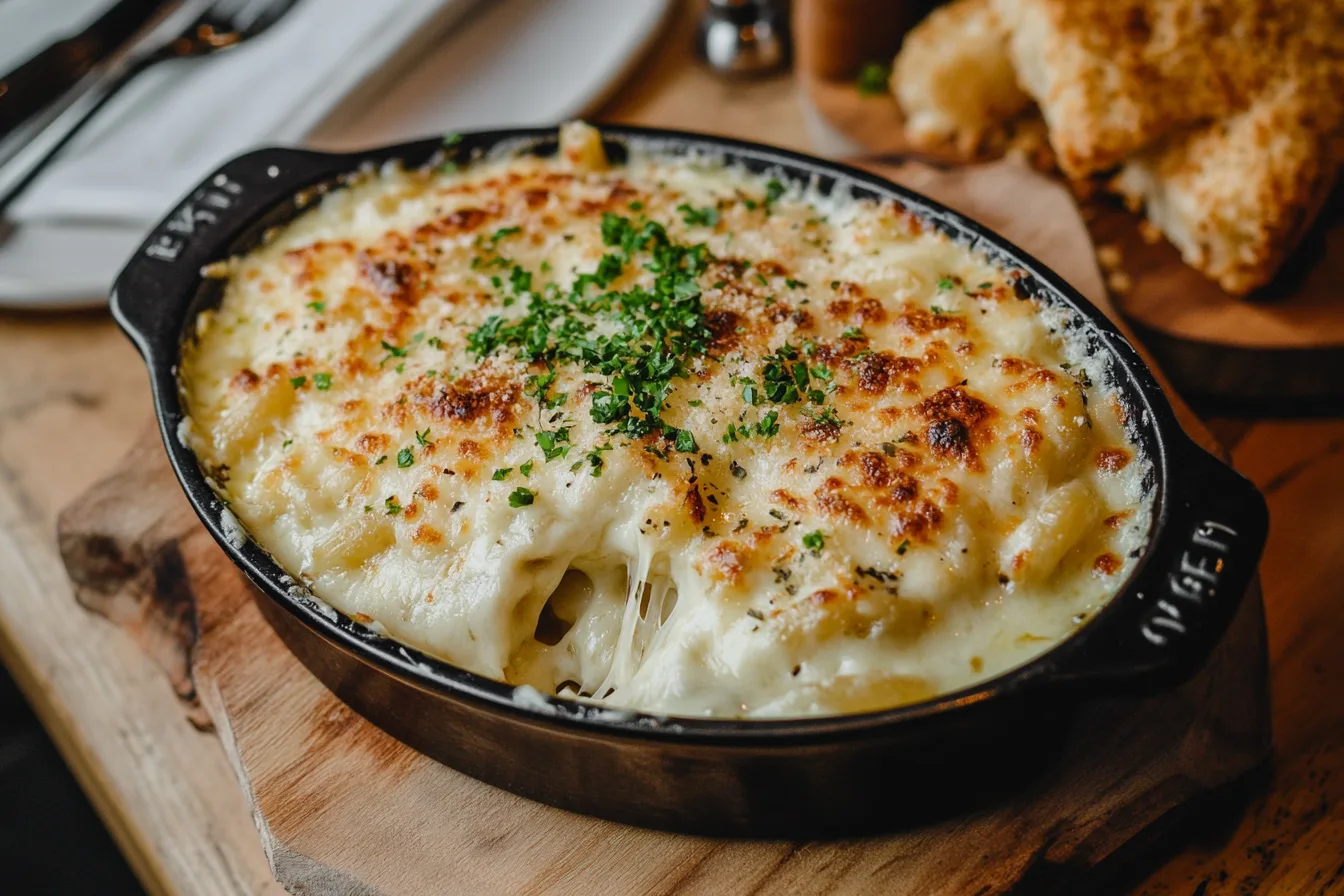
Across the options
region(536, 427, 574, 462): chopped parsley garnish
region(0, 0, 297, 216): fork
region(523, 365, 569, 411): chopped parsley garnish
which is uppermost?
region(0, 0, 297, 216): fork

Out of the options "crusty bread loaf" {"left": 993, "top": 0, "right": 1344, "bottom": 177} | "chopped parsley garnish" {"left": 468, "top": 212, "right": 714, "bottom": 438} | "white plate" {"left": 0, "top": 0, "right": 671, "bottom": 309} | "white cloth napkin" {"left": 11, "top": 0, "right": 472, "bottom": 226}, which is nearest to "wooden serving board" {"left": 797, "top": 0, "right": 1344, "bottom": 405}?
"crusty bread loaf" {"left": 993, "top": 0, "right": 1344, "bottom": 177}

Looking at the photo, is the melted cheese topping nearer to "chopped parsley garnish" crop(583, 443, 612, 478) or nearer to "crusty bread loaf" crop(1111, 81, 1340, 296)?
"chopped parsley garnish" crop(583, 443, 612, 478)

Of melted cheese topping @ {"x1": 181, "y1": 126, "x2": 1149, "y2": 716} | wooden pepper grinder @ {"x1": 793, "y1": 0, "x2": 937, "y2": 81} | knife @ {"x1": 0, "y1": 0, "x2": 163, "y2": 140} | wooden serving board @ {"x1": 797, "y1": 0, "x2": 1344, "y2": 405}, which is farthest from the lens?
knife @ {"x1": 0, "y1": 0, "x2": 163, "y2": 140}

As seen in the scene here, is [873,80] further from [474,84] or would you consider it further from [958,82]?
[474,84]

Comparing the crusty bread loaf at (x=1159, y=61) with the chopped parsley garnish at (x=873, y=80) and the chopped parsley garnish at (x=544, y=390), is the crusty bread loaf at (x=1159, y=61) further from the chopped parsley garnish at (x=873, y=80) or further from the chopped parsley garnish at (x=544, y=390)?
the chopped parsley garnish at (x=544, y=390)

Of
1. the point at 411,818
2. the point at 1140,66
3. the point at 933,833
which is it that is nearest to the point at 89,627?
the point at 411,818

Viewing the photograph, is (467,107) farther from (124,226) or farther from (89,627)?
(89,627)
